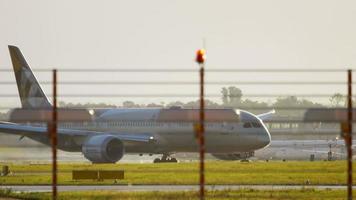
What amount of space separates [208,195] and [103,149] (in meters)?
30.7

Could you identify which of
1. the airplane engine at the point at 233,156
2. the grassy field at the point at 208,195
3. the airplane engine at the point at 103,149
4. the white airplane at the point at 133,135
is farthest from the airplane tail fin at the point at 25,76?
the grassy field at the point at 208,195

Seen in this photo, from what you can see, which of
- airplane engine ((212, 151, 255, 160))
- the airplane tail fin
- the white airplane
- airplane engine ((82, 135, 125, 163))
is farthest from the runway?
airplane engine ((212, 151, 255, 160))

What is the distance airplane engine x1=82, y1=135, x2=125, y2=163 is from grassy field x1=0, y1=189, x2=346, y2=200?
93.5 ft

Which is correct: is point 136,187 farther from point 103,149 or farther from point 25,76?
point 25,76

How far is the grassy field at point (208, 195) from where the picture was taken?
1088 inches

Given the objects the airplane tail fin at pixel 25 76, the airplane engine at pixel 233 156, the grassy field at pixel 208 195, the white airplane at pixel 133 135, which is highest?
the airplane tail fin at pixel 25 76

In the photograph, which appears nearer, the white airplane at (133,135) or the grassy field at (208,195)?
the grassy field at (208,195)

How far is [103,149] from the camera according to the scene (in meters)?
59.3

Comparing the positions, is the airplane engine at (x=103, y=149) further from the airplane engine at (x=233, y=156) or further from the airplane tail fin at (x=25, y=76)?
the airplane engine at (x=233, y=156)

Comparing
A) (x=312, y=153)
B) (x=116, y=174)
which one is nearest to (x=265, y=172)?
(x=116, y=174)

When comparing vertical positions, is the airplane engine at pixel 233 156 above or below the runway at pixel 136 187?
above

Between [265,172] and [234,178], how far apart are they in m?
3.02

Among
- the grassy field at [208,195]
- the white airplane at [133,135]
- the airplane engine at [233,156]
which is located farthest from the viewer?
the airplane engine at [233,156]

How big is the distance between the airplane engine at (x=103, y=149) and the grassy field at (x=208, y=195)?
93.5 ft
